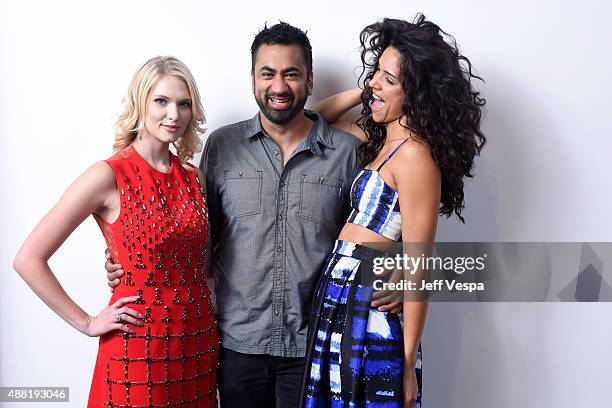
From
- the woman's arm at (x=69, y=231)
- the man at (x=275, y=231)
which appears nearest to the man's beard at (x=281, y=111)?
the man at (x=275, y=231)

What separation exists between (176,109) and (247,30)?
589 mm

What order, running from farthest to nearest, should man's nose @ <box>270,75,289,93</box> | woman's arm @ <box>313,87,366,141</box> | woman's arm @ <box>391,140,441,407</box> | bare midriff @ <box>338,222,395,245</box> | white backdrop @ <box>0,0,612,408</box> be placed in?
white backdrop @ <box>0,0,612,408</box> → woman's arm @ <box>313,87,366,141</box> → man's nose @ <box>270,75,289,93</box> → bare midriff @ <box>338,222,395,245</box> → woman's arm @ <box>391,140,441,407</box>

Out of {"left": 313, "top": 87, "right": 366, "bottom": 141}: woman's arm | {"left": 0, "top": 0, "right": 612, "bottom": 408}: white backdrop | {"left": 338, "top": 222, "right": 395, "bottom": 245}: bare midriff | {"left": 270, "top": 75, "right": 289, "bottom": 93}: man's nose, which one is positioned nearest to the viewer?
{"left": 338, "top": 222, "right": 395, "bottom": 245}: bare midriff

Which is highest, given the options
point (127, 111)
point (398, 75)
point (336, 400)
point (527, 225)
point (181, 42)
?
point (181, 42)

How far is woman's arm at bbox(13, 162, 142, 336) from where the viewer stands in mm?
1688

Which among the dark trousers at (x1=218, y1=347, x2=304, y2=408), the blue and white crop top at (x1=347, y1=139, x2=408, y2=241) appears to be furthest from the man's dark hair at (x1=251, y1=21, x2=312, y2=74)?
the dark trousers at (x1=218, y1=347, x2=304, y2=408)

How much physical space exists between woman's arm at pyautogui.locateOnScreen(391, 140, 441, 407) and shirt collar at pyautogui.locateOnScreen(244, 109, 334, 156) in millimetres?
338

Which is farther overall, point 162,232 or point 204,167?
point 204,167

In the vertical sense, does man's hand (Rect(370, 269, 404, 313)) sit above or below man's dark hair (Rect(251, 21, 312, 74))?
below

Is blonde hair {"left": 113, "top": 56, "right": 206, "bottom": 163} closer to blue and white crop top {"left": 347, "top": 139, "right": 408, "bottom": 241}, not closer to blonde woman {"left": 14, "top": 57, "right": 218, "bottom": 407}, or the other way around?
blonde woman {"left": 14, "top": 57, "right": 218, "bottom": 407}

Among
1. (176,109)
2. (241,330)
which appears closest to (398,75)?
(176,109)

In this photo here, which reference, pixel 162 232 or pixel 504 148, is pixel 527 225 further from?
pixel 162 232

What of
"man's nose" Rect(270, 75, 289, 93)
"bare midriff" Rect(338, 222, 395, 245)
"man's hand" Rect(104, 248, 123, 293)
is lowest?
"man's hand" Rect(104, 248, 123, 293)

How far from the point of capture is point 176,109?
70.0 inches
